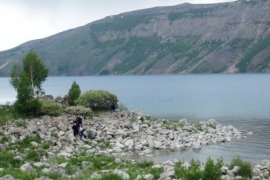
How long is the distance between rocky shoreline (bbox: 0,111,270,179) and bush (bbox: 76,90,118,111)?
2.69 metres

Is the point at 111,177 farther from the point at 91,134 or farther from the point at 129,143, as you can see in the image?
the point at 91,134

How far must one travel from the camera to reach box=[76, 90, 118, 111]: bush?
54.6 m

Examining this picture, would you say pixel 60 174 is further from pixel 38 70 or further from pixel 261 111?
pixel 261 111

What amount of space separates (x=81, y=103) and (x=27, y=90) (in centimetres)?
893

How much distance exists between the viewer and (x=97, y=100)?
5509 cm

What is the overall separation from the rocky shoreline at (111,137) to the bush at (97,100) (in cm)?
269

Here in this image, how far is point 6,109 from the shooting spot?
47.6 meters

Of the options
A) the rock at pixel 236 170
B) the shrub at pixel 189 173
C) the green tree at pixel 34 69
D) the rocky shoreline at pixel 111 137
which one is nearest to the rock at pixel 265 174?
the rocky shoreline at pixel 111 137

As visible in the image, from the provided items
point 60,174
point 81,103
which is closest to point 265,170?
point 60,174

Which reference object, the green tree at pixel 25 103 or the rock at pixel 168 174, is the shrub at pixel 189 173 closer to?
the rock at pixel 168 174

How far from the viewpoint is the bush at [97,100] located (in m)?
54.6

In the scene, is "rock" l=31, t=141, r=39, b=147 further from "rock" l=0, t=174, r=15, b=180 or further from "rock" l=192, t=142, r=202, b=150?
"rock" l=192, t=142, r=202, b=150

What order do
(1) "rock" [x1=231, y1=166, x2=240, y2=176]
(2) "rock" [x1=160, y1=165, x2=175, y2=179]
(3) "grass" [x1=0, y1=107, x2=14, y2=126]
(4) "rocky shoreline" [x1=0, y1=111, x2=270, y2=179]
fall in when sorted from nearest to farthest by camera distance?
(2) "rock" [x1=160, y1=165, x2=175, y2=179], (1) "rock" [x1=231, y1=166, x2=240, y2=176], (4) "rocky shoreline" [x1=0, y1=111, x2=270, y2=179], (3) "grass" [x1=0, y1=107, x2=14, y2=126]

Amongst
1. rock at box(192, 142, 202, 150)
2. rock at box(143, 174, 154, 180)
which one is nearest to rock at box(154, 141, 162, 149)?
rock at box(192, 142, 202, 150)
